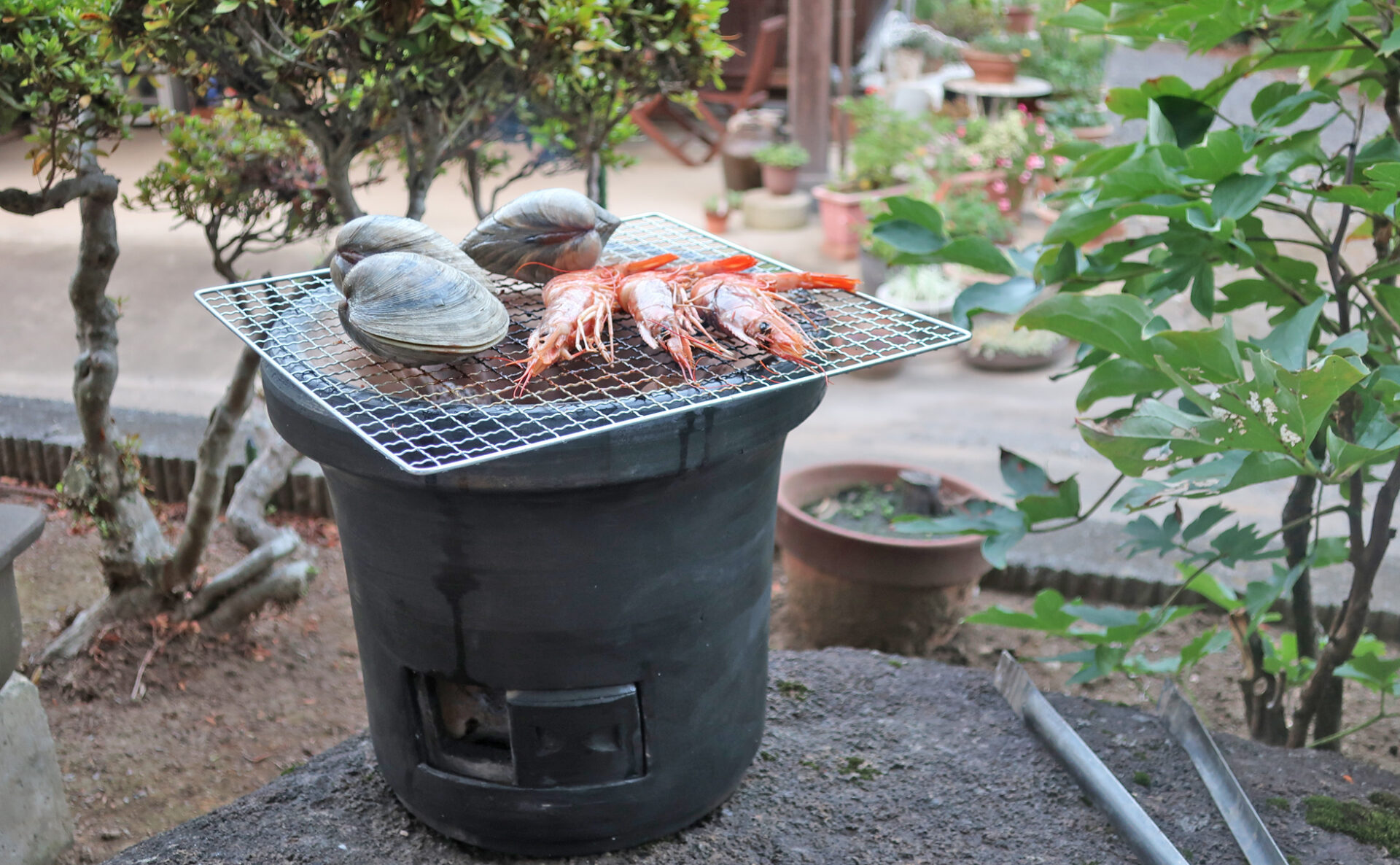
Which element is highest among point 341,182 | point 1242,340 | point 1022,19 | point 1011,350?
point 1022,19

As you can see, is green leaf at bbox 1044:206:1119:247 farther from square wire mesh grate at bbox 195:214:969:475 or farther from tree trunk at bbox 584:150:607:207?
tree trunk at bbox 584:150:607:207

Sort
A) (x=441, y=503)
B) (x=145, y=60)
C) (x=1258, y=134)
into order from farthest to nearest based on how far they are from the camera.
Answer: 1. (x=145, y=60)
2. (x=1258, y=134)
3. (x=441, y=503)

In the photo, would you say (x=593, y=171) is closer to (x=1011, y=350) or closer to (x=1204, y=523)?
(x=1204, y=523)

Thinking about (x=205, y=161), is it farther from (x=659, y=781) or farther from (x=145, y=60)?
(x=659, y=781)

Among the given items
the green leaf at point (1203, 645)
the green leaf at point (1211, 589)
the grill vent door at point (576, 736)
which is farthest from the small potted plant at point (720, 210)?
the grill vent door at point (576, 736)

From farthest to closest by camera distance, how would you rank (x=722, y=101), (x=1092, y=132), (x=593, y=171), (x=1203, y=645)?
1. (x=722, y=101)
2. (x=1092, y=132)
3. (x=593, y=171)
4. (x=1203, y=645)

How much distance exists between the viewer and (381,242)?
1.82 m

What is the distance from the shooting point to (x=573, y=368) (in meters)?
1.79

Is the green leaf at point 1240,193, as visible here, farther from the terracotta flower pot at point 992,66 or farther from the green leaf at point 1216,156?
the terracotta flower pot at point 992,66

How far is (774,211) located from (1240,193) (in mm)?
6934

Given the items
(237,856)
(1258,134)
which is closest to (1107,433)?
(1258,134)

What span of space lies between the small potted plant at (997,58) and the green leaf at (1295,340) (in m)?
9.69

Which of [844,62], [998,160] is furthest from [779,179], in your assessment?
[844,62]

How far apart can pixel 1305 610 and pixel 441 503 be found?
211cm
